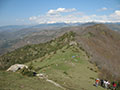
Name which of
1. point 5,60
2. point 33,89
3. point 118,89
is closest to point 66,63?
point 118,89

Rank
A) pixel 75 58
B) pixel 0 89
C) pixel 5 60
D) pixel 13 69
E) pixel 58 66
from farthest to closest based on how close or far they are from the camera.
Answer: pixel 5 60, pixel 75 58, pixel 58 66, pixel 13 69, pixel 0 89

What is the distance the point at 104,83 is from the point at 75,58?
44.4 ft

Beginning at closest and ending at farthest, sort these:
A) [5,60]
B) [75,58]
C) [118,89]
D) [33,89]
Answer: [33,89]
[118,89]
[75,58]
[5,60]

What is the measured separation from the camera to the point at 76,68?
96.9ft

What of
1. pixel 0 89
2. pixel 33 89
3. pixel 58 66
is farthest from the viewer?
pixel 58 66

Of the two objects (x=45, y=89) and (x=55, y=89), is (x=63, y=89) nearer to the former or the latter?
(x=55, y=89)

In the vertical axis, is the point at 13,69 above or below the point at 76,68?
above

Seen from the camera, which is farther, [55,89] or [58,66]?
[58,66]

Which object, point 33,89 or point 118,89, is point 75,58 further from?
point 33,89

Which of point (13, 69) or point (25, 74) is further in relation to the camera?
point (13, 69)

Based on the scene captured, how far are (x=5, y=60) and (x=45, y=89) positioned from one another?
5754cm

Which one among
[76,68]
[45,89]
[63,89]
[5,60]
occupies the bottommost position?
[5,60]

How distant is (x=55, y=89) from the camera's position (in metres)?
13.8

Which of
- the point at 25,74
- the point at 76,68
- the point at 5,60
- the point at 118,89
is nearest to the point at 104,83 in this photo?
the point at 118,89
